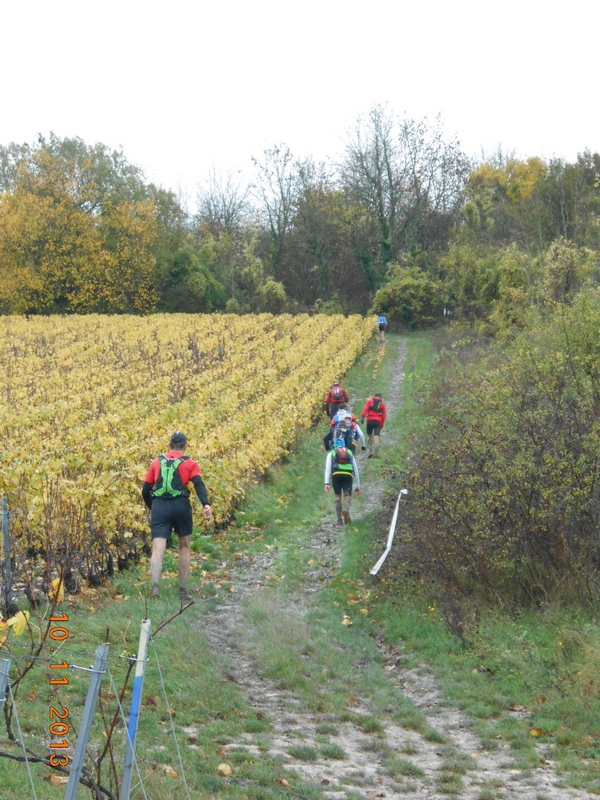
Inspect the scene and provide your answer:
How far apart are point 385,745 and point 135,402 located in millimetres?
15821

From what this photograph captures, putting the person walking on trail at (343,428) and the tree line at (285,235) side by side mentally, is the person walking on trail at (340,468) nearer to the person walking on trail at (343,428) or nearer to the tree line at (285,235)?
the person walking on trail at (343,428)

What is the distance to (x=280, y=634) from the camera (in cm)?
859

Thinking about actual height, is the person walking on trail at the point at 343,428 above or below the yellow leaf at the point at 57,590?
above

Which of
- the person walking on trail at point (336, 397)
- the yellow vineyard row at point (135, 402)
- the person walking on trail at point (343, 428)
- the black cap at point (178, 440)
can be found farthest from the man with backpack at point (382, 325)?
the black cap at point (178, 440)

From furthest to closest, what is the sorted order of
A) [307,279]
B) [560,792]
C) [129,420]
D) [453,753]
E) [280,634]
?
[307,279], [129,420], [280,634], [453,753], [560,792]

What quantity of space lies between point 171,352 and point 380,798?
2758cm

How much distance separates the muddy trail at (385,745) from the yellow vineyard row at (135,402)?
2017 mm

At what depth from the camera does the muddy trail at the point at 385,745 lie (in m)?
5.77

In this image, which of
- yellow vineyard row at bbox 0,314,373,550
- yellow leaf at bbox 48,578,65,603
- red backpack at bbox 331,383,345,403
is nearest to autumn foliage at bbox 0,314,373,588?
yellow vineyard row at bbox 0,314,373,550

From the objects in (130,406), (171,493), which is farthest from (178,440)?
(130,406)

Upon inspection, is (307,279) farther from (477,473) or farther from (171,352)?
(477,473)

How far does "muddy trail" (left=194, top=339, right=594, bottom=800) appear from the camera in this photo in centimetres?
577

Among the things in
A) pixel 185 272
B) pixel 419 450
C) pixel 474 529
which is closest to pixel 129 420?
pixel 419 450

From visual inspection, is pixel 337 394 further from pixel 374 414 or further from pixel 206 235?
pixel 206 235
